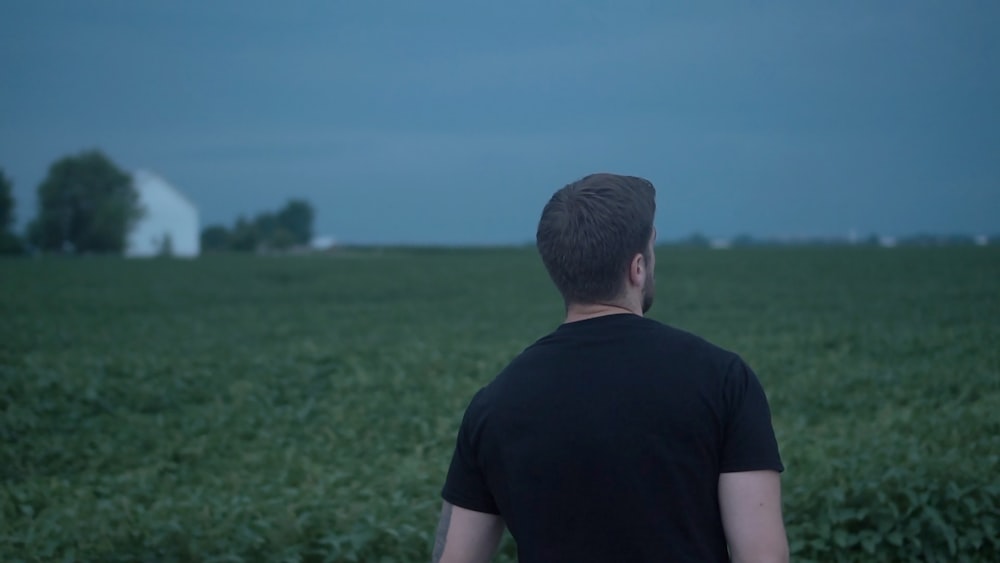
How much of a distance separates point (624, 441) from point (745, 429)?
24cm

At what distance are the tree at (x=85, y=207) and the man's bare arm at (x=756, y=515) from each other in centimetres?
9189

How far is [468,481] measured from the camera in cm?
→ 227

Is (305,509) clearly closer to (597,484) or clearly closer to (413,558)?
(413,558)

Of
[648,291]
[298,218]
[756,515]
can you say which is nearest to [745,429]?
[756,515]

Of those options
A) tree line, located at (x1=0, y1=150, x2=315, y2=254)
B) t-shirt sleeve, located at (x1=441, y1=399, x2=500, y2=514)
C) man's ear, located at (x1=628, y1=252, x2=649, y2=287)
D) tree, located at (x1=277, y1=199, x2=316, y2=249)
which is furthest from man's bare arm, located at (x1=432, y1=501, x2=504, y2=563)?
tree, located at (x1=277, y1=199, x2=316, y2=249)

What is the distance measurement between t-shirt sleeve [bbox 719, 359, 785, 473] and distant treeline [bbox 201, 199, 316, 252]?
110 meters

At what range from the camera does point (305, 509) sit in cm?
573

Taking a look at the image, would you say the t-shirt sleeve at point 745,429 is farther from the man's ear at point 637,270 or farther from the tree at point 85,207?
the tree at point 85,207

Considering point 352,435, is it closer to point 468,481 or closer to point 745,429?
point 468,481

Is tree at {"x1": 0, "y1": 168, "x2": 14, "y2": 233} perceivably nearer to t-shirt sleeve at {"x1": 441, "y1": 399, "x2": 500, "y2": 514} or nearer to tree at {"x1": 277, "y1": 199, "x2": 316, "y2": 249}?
tree at {"x1": 277, "y1": 199, "x2": 316, "y2": 249}

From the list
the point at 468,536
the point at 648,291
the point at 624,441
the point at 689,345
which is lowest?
the point at 468,536

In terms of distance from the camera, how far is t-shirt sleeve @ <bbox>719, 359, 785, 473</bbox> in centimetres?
204

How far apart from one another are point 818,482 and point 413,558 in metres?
2.43

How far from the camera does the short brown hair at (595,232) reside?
2.14m
